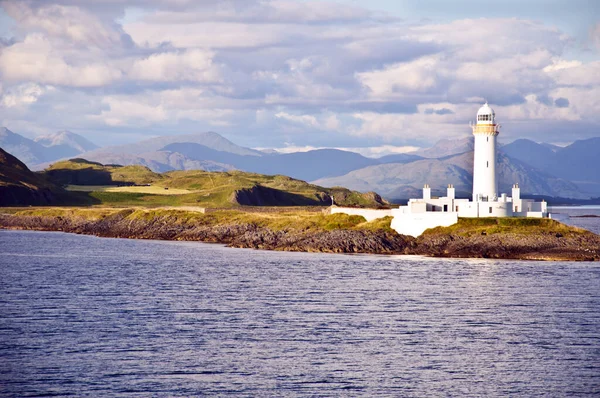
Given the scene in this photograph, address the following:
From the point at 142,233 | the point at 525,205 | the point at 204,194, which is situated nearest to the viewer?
the point at 525,205

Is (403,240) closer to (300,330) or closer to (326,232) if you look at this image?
(326,232)

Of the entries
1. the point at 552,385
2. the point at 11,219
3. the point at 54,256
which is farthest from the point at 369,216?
the point at 11,219

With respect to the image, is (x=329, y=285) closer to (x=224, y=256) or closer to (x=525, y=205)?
(x=224, y=256)

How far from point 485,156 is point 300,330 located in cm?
5926

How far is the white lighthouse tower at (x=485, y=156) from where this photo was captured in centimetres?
10131

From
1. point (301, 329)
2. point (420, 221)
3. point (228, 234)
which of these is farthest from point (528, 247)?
point (228, 234)

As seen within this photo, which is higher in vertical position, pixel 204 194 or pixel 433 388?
pixel 204 194

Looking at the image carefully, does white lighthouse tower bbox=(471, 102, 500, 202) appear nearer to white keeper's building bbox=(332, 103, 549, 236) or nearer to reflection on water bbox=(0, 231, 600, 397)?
white keeper's building bbox=(332, 103, 549, 236)

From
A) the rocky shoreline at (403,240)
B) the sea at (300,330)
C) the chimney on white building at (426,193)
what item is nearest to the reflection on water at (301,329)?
the sea at (300,330)

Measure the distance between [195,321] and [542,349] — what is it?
64.7ft

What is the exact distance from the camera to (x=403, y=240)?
9888 centimetres

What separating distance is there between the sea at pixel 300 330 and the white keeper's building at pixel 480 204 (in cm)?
1543

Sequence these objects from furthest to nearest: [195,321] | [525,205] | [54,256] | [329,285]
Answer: [525,205] → [54,256] → [329,285] → [195,321]

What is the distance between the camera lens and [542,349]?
44.0 m
